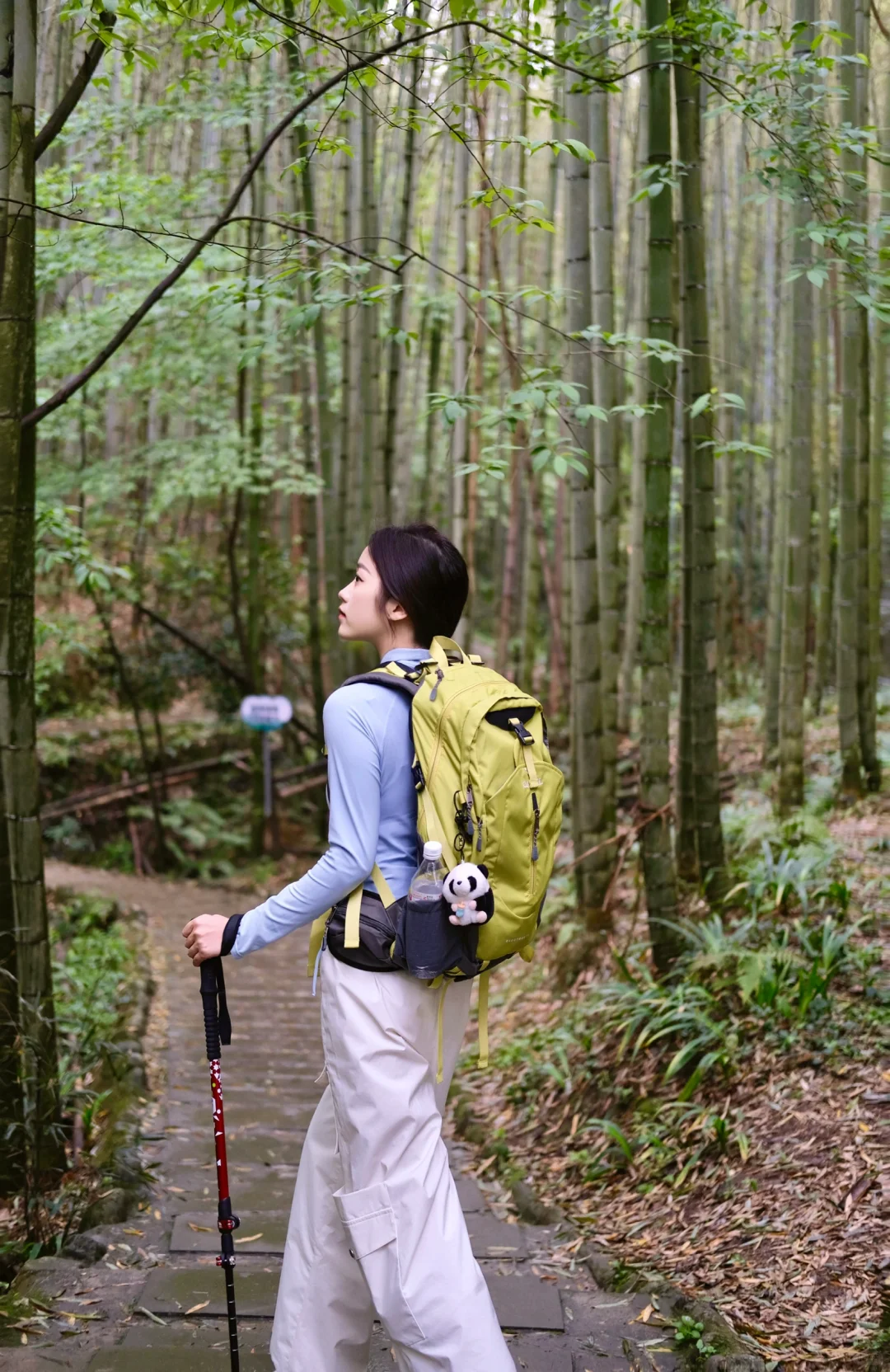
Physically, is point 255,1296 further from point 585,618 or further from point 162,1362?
point 585,618

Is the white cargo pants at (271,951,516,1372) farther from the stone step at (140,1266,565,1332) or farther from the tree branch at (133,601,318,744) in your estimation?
the tree branch at (133,601,318,744)

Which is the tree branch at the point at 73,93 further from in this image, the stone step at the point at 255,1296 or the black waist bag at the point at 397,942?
the stone step at the point at 255,1296

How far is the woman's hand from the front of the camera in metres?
1.82

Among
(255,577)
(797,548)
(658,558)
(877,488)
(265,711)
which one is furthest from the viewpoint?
(255,577)

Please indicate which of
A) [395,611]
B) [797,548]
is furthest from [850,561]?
[395,611]

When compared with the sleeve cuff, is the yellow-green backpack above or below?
above

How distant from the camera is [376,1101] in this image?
1.77 metres

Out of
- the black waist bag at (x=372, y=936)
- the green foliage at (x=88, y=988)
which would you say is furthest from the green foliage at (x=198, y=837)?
the black waist bag at (x=372, y=936)

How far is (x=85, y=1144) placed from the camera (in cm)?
370

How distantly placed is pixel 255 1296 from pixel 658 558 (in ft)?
8.05

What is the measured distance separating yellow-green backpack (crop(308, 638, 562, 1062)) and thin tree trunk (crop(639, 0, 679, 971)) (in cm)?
198

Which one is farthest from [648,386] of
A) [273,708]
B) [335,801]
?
[273,708]

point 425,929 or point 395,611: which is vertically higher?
point 395,611

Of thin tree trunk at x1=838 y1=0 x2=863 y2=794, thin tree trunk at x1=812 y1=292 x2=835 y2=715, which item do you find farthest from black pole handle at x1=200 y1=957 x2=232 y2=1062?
thin tree trunk at x1=812 y1=292 x2=835 y2=715
